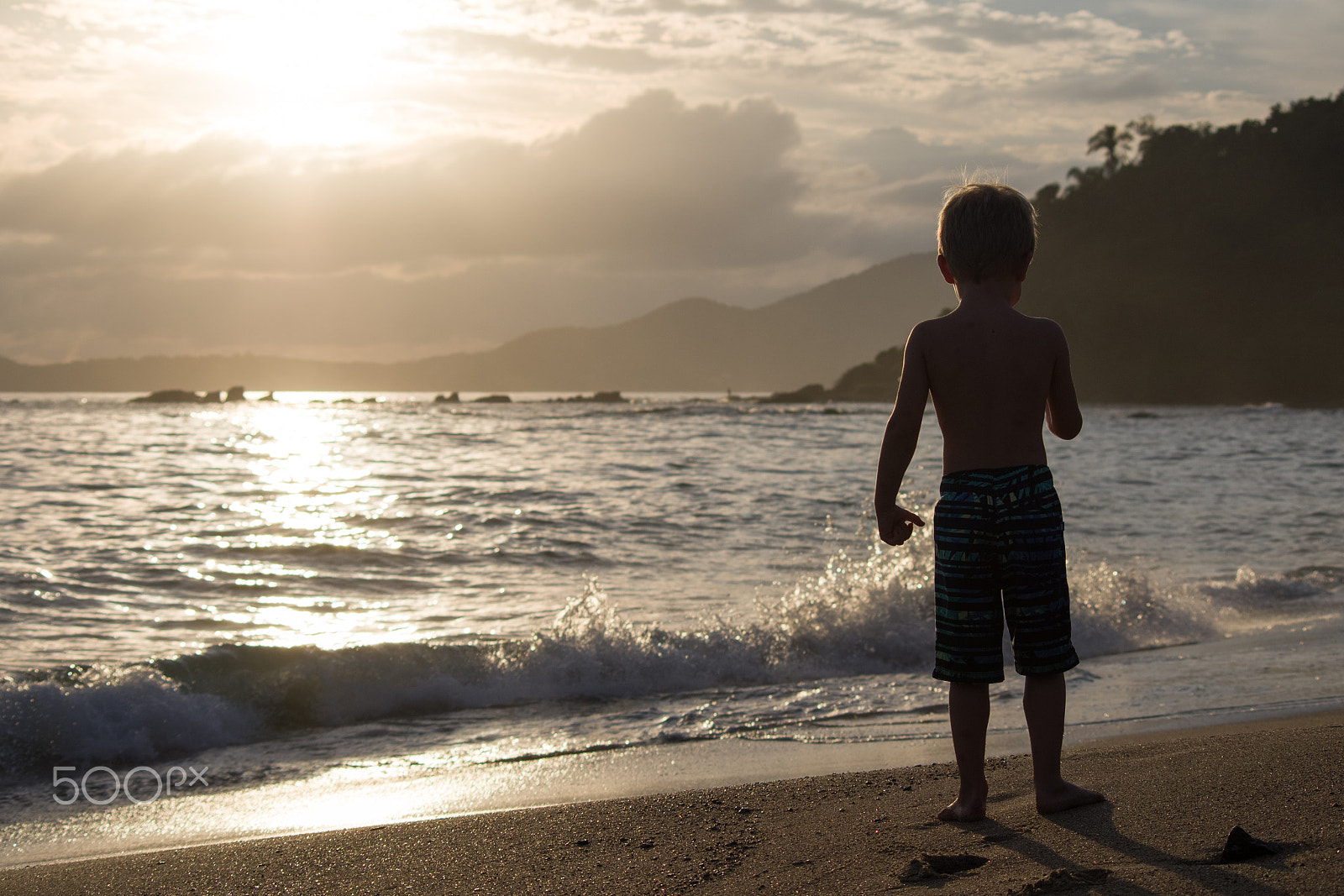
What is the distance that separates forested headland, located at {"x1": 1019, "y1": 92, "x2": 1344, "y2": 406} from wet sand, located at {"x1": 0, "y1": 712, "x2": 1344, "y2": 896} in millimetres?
83185

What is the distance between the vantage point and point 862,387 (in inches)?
3644

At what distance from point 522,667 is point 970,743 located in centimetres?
344

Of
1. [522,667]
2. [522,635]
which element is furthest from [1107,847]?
[522,635]

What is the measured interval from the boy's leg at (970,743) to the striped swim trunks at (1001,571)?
65 millimetres

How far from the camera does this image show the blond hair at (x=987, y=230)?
2.54m

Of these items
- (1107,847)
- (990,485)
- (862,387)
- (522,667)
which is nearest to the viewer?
(1107,847)

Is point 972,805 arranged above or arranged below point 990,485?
below

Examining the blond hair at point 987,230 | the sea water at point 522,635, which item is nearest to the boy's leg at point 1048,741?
the blond hair at point 987,230

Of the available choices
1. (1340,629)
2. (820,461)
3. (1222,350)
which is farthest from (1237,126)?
(1340,629)

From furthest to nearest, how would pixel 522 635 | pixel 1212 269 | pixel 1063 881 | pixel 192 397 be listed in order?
pixel 1212 269
pixel 192 397
pixel 522 635
pixel 1063 881

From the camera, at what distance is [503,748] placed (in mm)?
4375

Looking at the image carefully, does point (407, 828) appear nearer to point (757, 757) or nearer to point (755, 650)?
point (757, 757)

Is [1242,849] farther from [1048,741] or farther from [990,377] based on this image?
[990,377]

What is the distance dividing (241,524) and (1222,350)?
89.6 meters
